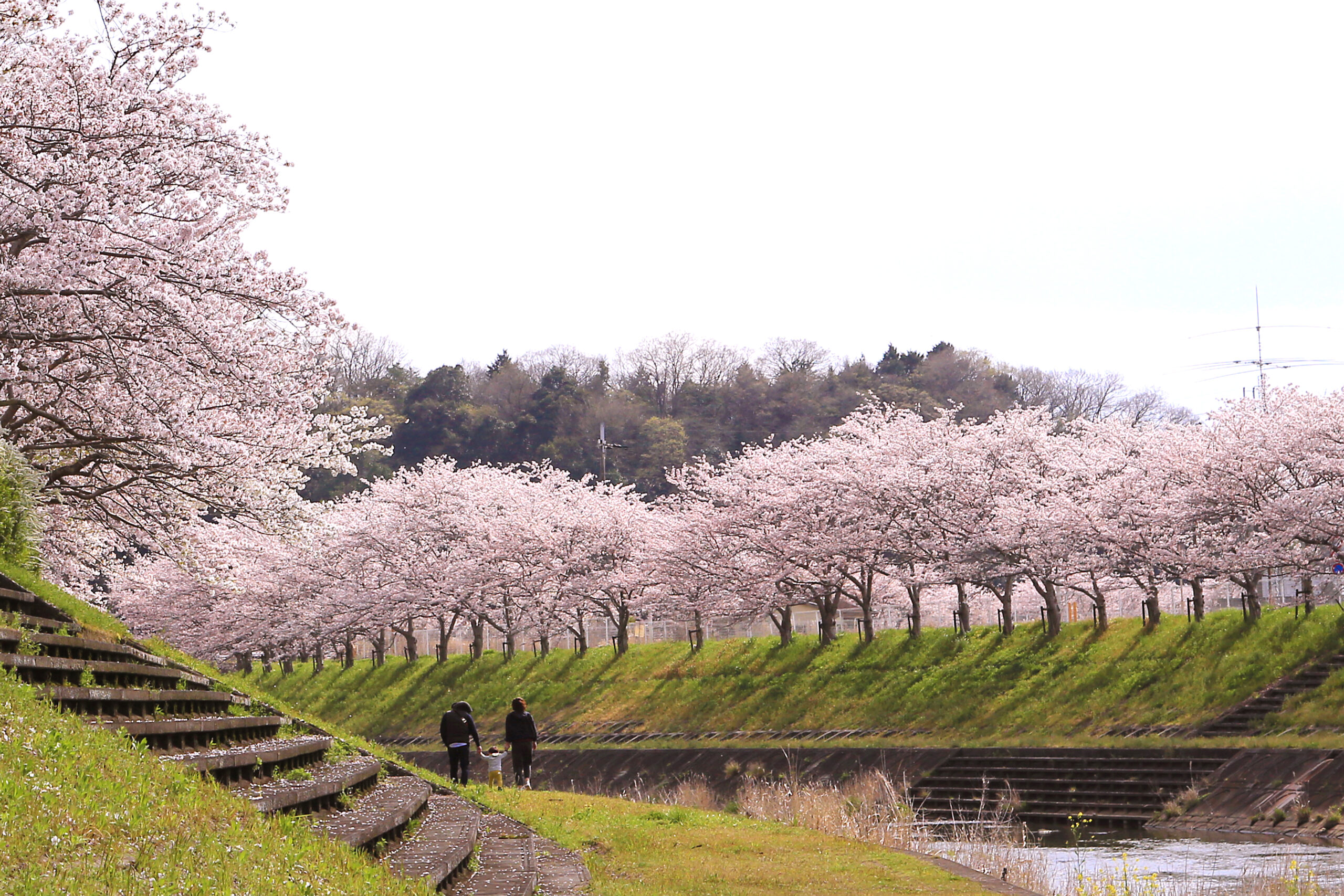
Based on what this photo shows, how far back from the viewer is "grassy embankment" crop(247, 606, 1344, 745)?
28.7 meters

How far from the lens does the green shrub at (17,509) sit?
44.5ft

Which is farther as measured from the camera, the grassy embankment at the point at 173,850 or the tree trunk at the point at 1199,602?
the tree trunk at the point at 1199,602

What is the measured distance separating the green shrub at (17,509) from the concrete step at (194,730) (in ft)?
11.8

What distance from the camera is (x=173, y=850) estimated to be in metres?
5.74

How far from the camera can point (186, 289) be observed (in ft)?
48.6

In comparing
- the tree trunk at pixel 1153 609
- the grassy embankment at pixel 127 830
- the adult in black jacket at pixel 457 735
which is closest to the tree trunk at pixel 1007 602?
the tree trunk at pixel 1153 609

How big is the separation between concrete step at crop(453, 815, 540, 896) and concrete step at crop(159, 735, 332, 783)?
1807mm

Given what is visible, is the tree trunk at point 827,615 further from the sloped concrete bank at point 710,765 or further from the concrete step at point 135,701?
the concrete step at point 135,701

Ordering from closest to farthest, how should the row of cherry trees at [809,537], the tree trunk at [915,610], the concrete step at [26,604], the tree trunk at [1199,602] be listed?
the concrete step at [26,604]
the row of cherry trees at [809,537]
the tree trunk at [1199,602]
the tree trunk at [915,610]

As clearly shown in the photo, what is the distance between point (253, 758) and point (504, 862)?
7.42 feet

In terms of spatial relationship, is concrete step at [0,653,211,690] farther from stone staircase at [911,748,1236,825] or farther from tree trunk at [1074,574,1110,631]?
tree trunk at [1074,574,1110,631]

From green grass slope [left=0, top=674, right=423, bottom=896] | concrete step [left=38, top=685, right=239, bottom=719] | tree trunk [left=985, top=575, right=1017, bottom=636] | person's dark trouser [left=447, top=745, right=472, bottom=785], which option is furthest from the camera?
tree trunk [left=985, top=575, right=1017, bottom=636]

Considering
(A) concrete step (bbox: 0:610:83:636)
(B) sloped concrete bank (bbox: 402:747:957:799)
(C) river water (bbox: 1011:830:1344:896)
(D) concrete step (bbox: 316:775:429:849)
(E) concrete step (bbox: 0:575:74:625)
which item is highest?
(E) concrete step (bbox: 0:575:74:625)

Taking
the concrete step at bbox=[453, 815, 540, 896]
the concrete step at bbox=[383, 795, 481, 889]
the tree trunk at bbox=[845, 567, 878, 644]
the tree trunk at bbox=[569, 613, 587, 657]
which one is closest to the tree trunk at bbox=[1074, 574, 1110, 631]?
the tree trunk at bbox=[845, 567, 878, 644]
